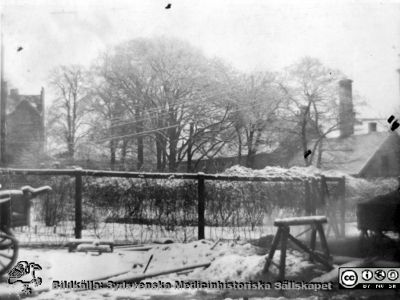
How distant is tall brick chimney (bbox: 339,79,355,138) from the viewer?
19.5m

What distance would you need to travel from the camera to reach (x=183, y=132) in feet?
89.7

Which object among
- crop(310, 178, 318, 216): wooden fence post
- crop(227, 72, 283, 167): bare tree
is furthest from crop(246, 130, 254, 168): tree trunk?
crop(310, 178, 318, 216): wooden fence post

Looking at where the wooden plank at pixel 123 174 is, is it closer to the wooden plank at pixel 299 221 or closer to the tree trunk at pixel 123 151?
the wooden plank at pixel 299 221

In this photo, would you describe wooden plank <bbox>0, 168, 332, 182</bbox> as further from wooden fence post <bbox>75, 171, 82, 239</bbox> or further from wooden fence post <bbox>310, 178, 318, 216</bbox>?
wooden fence post <bbox>310, 178, 318, 216</bbox>

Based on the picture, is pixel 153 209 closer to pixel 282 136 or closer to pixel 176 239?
pixel 176 239

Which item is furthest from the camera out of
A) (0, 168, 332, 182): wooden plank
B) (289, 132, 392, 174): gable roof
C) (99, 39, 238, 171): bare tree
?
(289, 132, 392, 174): gable roof

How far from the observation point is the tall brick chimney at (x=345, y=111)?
19.5 meters

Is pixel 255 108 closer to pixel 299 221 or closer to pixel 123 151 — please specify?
pixel 123 151

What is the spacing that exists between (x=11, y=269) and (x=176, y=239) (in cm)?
321

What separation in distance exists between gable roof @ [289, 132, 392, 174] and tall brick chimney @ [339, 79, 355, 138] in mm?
972

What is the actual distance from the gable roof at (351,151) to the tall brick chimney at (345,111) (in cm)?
97

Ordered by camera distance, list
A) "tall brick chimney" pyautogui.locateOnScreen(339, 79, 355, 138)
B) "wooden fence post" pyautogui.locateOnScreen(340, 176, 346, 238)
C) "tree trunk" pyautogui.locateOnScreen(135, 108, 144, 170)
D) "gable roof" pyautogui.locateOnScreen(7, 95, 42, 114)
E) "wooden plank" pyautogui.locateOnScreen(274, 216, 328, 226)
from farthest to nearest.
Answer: "tree trunk" pyautogui.locateOnScreen(135, 108, 144, 170), "tall brick chimney" pyautogui.locateOnScreen(339, 79, 355, 138), "gable roof" pyautogui.locateOnScreen(7, 95, 42, 114), "wooden fence post" pyautogui.locateOnScreen(340, 176, 346, 238), "wooden plank" pyautogui.locateOnScreen(274, 216, 328, 226)

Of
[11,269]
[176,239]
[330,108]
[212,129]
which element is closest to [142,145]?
[212,129]

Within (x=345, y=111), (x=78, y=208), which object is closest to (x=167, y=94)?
(x=345, y=111)
